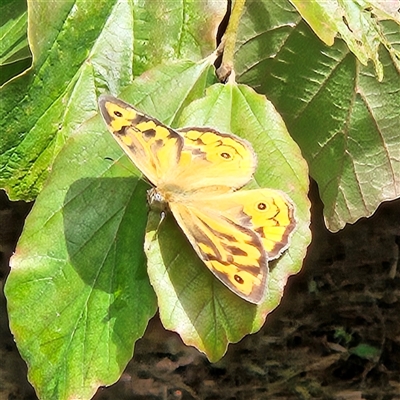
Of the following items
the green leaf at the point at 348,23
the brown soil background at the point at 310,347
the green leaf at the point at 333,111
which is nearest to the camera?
the green leaf at the point at 348,23

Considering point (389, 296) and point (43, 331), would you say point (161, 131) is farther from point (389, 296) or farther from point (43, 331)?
point (389, 296)

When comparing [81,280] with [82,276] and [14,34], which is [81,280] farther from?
[14,34]

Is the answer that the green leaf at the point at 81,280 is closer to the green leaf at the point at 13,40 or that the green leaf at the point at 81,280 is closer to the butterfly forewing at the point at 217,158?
the butterfly forewing at the point at 217,158

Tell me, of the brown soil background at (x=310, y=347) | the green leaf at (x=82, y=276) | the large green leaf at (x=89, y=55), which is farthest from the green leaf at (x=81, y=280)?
the brown soil background at (x=310, y=347)

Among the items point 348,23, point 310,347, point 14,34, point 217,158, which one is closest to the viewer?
point 348,23

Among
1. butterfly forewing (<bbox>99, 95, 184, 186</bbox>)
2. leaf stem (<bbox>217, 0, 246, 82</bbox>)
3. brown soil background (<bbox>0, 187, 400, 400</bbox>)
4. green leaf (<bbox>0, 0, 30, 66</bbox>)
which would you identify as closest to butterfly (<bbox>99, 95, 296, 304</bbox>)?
butterfly forewing (<bbox>99, 95, 184, 186</bbox>)

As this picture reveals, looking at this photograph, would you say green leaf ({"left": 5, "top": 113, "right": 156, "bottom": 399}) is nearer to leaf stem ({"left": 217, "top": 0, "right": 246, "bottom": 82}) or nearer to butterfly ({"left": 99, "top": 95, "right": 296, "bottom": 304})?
butterfly ({"left": 99, "top": 95, "right": 296, "bottom": 304})

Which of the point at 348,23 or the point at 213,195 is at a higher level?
the point at 348,23

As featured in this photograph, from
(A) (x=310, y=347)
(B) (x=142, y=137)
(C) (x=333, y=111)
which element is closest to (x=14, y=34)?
(B) (x=142, y=137)
